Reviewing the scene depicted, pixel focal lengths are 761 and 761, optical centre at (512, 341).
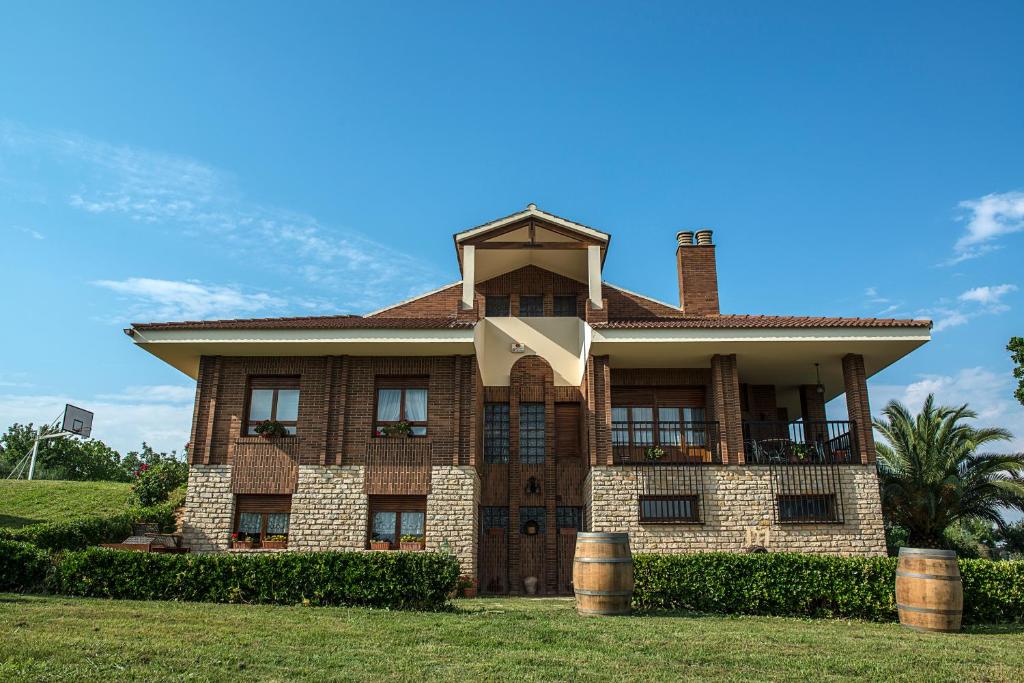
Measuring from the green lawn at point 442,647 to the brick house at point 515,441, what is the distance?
5744 millimetres

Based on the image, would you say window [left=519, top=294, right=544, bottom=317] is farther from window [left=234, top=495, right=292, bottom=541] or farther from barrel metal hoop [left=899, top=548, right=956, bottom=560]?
barrel metal hoop [left=899, top=548, right=956, bottom=560]

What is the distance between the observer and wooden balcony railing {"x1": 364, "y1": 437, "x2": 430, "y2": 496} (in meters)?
17.0

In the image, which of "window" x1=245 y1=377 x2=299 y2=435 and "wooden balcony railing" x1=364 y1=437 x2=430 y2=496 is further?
"window" x1=245 y1=377 x2=299 y2=435

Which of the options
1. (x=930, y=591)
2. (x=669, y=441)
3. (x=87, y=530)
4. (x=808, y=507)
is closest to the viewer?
(x=930, y=591)

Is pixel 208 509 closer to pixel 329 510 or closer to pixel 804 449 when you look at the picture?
pixel 329 510

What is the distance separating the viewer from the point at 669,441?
1906 cm

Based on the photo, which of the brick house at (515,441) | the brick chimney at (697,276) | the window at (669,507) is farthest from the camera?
the brick chimney at (697,276)

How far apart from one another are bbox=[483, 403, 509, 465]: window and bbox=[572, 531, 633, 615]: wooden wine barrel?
8.42 m

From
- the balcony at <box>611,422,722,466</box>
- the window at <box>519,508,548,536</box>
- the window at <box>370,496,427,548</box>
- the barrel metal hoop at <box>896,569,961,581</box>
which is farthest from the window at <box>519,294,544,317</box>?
the barrel metal hoop at <box>896,569,961,581</box>

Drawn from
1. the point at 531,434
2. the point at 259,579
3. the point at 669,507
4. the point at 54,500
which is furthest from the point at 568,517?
the point at 54,500

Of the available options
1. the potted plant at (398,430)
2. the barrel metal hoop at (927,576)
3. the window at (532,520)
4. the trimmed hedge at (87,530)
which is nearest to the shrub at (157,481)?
the trimmed hedge at (87,530)

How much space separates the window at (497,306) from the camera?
21.5m

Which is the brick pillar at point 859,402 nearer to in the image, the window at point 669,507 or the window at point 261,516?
the window at point 669,507

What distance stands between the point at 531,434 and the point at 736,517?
579cm
